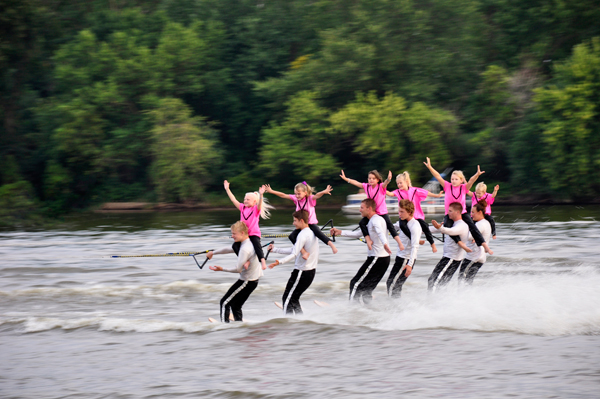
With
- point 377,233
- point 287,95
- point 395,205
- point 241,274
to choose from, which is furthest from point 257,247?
point 287,95

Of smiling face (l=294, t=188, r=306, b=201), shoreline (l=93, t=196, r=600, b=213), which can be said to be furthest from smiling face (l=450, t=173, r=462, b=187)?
shoreline (l=93, t=196, r=600, b=213)

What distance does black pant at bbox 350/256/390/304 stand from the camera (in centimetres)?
962

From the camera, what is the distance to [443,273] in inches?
395

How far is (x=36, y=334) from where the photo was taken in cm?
910

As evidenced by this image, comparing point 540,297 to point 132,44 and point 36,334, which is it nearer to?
point 36,334

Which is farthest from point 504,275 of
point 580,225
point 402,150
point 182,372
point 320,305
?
point 402,150

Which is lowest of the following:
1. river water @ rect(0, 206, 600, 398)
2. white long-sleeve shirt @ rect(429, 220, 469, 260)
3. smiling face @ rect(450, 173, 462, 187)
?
river water @ rect(0, 206, 600, 398)

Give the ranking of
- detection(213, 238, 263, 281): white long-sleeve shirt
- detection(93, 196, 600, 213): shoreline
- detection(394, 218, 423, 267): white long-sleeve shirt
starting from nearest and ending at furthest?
detection(213, 238, 263, 281): white long-sleeve shirt → detection(394, 218, 423, 267): white long-sleeve shirt → detection(93, 196, 600, 213): shoreline

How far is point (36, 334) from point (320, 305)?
392 cm

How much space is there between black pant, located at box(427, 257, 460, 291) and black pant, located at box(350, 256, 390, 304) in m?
0.83

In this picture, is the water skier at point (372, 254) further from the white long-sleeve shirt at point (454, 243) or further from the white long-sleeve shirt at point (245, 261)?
the white long-sleeve shirt at point (245, 261)

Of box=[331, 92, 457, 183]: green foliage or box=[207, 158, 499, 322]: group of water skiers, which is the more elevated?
box=[331, 92, 457, 183]: green foliage

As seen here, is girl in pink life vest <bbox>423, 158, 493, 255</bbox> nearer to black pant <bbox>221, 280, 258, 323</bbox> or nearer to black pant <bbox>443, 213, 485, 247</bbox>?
black pant <bbox>443, 213, 485, 247</bbox>

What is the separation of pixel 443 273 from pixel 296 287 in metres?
2.34
